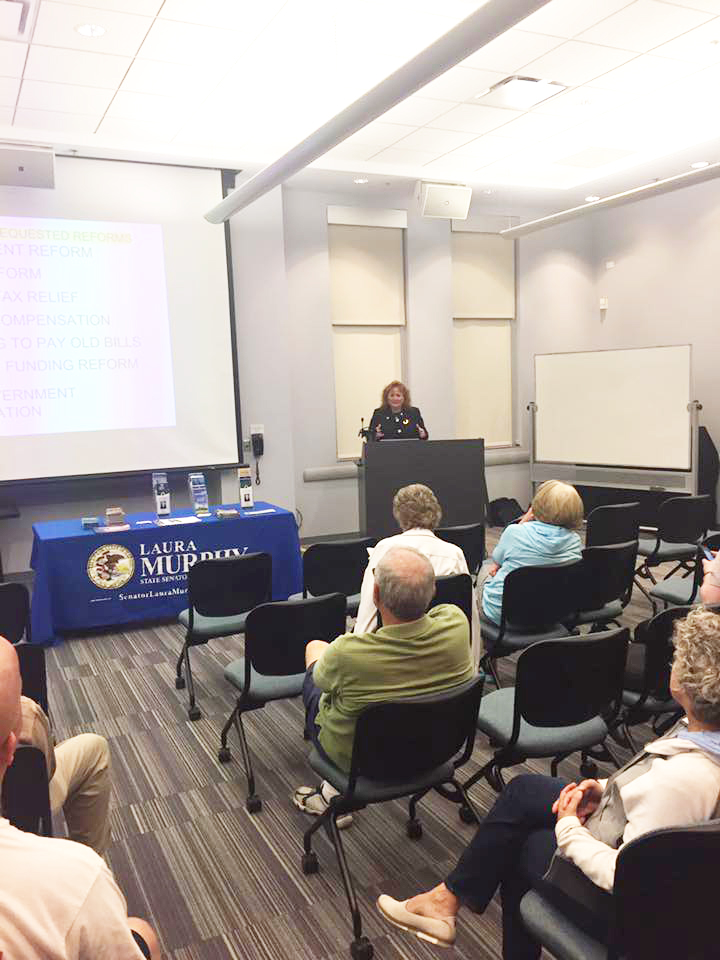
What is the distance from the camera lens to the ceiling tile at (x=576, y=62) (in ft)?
15.3

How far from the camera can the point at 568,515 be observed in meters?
3.60

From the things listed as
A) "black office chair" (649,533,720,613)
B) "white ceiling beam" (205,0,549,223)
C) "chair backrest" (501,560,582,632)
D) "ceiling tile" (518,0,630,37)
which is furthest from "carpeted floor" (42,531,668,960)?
"ceiling tile" (518,0,630,37)

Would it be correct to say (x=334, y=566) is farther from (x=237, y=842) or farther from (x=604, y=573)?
(x=237, y=842)

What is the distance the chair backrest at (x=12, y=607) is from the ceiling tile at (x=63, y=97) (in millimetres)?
3338

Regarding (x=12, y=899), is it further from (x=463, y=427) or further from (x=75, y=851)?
(x=463, y=427)

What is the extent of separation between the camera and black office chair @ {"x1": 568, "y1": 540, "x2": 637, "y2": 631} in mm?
3590

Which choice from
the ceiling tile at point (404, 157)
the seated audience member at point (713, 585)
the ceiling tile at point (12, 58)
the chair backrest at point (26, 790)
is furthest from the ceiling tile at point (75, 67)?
the seated audience member at point (713, 585)

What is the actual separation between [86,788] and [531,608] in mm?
2036

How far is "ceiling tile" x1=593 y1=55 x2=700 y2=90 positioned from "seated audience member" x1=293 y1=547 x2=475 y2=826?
14.0 ft

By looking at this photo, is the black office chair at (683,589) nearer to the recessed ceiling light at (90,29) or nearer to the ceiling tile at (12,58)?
the recessed ceiling light at (90,29)

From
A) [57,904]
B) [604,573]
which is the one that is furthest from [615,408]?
[57,904]

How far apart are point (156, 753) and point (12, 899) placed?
7.98 feet

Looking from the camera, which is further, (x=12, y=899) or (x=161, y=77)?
(x=161, y=77)

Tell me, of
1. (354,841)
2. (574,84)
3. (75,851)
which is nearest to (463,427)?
(574,84)
